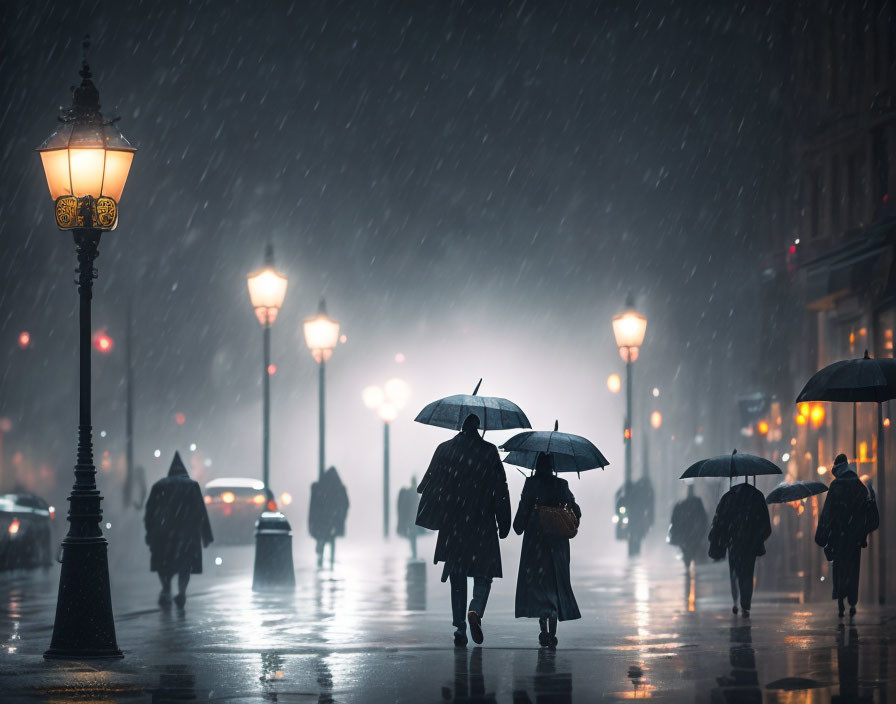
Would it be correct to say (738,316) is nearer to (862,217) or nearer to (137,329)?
(862,217)

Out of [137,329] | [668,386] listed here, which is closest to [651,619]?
[668,386]

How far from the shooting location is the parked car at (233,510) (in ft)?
136

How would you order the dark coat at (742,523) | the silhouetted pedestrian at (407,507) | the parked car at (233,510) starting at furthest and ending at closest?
the parked car at (233,510) < the silhouetted pedestrian at (407,507) < the dark coat at (742,523)

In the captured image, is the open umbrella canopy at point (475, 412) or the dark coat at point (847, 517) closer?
the open umbrella canopy at point (475, 412)

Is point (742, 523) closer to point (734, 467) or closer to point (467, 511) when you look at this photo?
point (734, 467)

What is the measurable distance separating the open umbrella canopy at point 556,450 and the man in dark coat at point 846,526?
3553 mm

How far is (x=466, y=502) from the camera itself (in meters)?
14.2

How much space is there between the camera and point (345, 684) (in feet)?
37.6

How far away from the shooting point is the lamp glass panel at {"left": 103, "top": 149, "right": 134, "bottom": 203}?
47.3ft

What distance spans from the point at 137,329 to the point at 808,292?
161 ft

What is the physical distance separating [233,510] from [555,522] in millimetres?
28058

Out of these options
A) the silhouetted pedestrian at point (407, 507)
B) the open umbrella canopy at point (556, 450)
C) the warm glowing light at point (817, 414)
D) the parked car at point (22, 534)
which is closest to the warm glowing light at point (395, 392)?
the silhouetted pedestrian at point (407, 507)

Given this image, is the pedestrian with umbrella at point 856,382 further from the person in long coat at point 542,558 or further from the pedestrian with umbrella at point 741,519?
the person in long coat at point 542,558

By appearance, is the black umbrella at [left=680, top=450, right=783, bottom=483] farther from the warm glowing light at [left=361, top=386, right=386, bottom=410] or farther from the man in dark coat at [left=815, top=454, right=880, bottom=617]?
the warm glowing light at [left=361, top=386, right=386, bottom=410]
